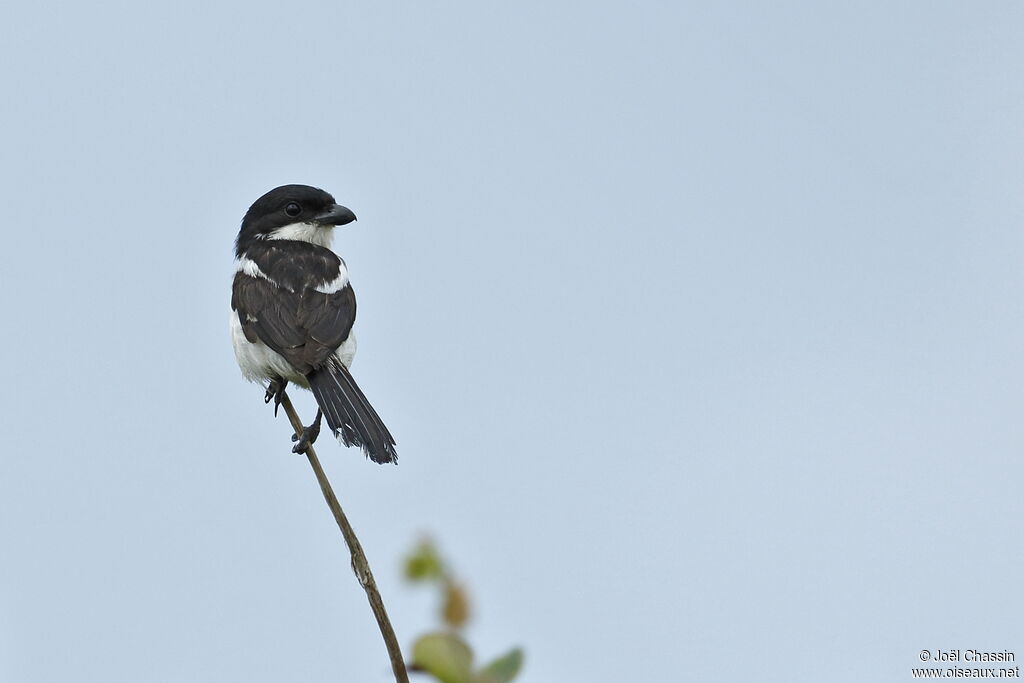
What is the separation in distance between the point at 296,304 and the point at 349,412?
50.5 inches

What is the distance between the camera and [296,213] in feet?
30.1

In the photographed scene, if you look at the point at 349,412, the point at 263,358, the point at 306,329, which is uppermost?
the point at 306,329

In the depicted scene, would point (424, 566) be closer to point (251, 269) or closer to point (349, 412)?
point (349, 412)

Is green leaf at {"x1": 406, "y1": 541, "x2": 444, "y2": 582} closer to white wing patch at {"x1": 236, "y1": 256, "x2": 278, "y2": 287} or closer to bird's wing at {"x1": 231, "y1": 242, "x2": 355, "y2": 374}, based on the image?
bird's wing at {"x1": 231, "y1": 242, "x2": 355, "y2": 374}

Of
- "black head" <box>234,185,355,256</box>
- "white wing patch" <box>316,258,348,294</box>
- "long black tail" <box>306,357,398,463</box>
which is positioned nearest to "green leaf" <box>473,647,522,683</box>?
"long black tail" <box>306,357,398,463</box>

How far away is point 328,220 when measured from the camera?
9.02 meters

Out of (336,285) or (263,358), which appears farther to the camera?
(336,285)

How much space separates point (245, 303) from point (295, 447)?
2026 mm

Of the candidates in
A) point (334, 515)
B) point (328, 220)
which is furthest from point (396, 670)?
point (328, 220)

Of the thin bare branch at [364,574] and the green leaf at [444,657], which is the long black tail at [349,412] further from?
the green leaf at [444,657]

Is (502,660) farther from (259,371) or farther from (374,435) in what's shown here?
(259,371)

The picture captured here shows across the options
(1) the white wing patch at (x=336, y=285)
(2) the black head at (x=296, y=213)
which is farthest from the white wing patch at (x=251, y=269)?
(2) the black head at (x=296, y=213)

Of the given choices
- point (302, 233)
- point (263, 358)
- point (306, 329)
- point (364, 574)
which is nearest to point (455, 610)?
point (364, 574)

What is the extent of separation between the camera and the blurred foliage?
1419mm
